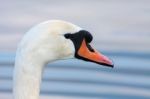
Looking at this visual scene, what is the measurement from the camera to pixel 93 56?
420 inches

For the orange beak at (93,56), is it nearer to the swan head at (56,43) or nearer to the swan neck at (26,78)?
the swan head at (56,43)

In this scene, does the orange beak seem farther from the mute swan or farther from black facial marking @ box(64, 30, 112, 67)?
the mute swan

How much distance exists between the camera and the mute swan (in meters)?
10.2

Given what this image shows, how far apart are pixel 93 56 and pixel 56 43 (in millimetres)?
369

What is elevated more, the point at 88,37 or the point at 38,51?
the point at 88,37

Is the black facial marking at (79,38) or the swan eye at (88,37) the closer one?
the black facial marking at (79,38)

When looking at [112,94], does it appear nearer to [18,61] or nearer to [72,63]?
[72,63]

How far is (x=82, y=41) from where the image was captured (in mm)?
10734

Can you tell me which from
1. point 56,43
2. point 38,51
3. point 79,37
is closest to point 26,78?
point 38,51

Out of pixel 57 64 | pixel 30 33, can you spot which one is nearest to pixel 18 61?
pixel 30 33

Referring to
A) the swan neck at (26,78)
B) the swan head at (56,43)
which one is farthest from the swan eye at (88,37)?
the swan neck at (26,78)

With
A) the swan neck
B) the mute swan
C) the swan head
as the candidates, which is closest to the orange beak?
the swan head

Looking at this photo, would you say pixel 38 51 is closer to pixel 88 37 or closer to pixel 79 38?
pixel 79 38

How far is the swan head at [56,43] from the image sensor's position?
10242mm
